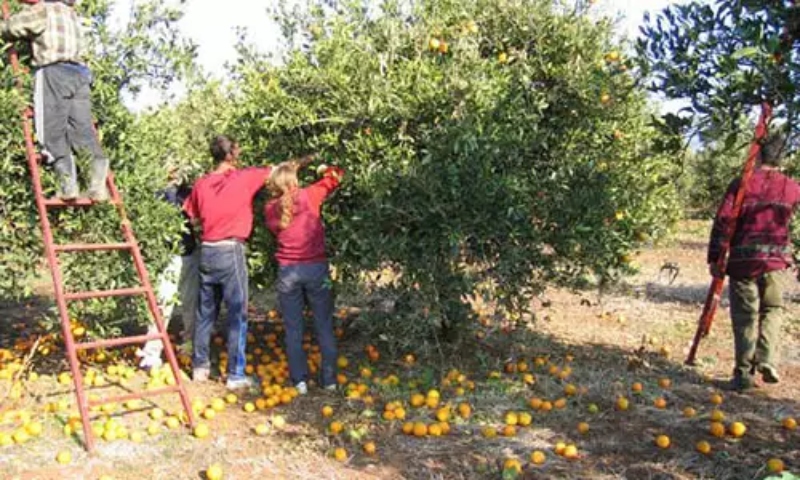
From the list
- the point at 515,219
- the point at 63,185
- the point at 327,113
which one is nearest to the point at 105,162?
the point at 63,185

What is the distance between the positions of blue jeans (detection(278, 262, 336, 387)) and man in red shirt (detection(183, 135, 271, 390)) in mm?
496

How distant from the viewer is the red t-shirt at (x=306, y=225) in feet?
21.3

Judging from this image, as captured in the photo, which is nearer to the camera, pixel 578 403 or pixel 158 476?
pixel 158 476

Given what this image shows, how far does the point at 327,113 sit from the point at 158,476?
11.1 ft

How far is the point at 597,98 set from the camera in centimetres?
672

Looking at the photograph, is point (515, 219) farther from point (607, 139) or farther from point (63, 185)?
point (63, 185)

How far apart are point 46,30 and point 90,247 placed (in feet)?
5.78

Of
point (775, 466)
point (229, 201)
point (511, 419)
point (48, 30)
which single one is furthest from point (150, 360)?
point (775, 466)

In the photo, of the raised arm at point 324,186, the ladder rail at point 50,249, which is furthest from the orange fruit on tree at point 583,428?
the ladder rail at point 50,249

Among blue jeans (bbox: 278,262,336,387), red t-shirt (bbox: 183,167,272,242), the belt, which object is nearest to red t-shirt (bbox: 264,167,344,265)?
blue jeans (bbox: 278,262,336,387)

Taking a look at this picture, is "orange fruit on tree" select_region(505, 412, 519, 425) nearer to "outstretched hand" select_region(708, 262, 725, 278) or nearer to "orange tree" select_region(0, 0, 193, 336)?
"outstretched hand" select_region(708, 262, 725, 278)

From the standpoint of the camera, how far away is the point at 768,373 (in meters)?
6.65

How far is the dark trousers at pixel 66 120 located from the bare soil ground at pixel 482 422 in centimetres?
203

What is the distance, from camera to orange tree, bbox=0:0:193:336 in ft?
19.1
